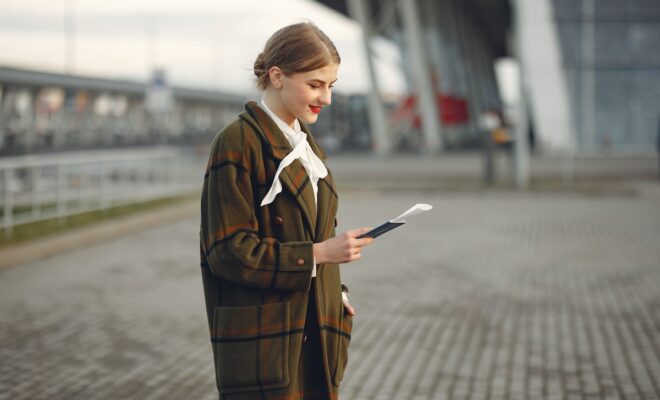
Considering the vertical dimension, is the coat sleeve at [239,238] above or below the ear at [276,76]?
below

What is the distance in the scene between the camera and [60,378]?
526 centimetres

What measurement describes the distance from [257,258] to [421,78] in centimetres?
3578

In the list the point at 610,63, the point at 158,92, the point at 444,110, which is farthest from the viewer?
the point at 444,110

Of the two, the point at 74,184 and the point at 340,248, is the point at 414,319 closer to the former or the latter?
the point at 340,248

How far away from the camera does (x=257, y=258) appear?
226 centimetres

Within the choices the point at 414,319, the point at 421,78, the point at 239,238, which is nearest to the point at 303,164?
the point at 239,238

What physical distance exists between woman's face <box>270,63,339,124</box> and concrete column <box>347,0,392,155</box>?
34511mm

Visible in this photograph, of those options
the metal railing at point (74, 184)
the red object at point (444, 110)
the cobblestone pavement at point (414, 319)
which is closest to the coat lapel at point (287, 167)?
the cobblestone pavement at point (414, 319)

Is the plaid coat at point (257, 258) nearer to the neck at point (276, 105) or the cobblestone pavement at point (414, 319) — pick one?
the neck at point (276, 105)

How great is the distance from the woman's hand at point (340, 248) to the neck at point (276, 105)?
0.37 m

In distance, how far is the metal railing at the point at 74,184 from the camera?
38.2 feet

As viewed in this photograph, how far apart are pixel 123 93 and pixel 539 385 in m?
43.9

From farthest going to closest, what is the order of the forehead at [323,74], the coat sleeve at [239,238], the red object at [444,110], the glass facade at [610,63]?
1. the red object at [444,110]
2. the glass facade at [610,63]
3. the forehead at [323,74]
4. the coat sleeve at [239,238]

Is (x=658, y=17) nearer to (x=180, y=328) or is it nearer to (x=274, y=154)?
(x=180, y=328)
